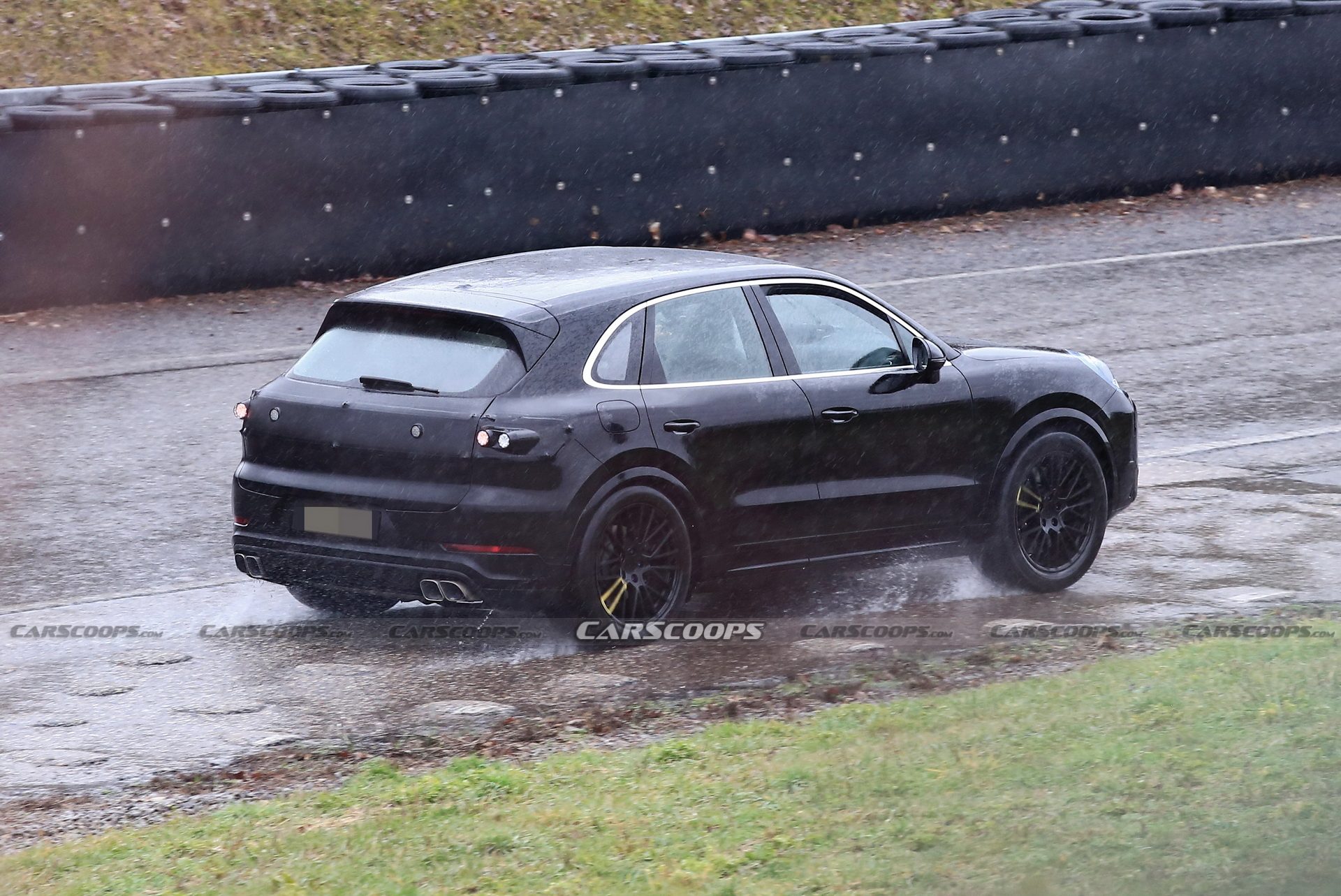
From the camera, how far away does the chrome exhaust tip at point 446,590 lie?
7977mm

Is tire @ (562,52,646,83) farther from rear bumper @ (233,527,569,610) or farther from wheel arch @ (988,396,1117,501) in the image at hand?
rear bumper @ (233,527,569,610)

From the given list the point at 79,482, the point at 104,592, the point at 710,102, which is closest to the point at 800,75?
the point at 710,102

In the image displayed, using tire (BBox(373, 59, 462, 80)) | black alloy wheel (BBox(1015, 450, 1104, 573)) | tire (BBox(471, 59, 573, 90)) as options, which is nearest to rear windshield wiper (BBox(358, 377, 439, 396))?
black alloy wheel (BBox(1015, 450, 1104, 573))

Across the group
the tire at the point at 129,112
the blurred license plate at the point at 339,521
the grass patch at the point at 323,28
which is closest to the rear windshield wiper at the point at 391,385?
the blurred license plate at the point at 339,521

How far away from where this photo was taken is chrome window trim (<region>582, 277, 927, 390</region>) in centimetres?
825

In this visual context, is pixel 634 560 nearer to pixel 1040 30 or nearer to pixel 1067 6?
pixel 1040 30

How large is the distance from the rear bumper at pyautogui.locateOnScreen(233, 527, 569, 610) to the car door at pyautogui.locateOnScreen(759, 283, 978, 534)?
1.51m

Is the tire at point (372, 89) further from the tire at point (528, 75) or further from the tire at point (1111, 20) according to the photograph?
the tire at point (1111, 20)

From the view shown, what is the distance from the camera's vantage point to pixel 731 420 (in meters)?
8.49

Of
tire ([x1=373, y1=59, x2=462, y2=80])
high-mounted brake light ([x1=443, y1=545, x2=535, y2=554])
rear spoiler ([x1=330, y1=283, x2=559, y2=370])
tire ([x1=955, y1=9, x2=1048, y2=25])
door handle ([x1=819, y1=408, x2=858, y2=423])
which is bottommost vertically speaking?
high-mounted brake light ([x1=443, y1=545, x2=535, y2=554])

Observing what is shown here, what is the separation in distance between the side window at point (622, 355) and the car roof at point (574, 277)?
15 centimetres

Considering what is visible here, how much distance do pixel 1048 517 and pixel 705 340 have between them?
2032mm

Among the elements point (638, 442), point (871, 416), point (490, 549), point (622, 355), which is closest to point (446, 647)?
point (490, 549)

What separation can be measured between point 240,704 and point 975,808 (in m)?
3.16
